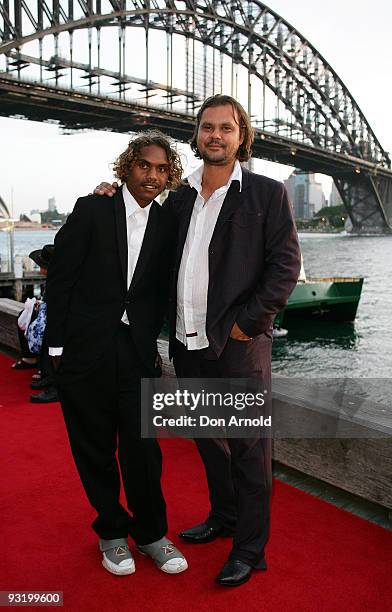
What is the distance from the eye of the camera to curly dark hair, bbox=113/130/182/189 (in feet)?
7.88

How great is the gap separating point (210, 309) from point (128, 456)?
647 mm

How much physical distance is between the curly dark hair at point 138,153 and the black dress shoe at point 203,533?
1.40 metres

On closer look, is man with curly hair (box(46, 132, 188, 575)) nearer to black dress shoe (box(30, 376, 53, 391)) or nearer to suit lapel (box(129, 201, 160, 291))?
suit lapel (box(129, 201, 160, 291))

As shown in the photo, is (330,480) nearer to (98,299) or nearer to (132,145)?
(98,299)

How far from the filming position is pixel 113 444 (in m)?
2.55

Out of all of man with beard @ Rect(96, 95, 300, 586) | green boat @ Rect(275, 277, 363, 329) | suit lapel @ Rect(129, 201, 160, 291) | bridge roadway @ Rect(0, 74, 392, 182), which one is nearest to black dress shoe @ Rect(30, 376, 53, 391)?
man with beard @ Rect(96, 95, 300, 586)

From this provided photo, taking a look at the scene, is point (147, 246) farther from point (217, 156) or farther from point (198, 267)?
point (217, 156)

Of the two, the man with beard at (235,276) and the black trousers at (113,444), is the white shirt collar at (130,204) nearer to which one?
the man with beard at (235,276)

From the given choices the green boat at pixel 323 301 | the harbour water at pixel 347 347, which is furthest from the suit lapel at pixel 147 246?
the green boat at pixel 323 301

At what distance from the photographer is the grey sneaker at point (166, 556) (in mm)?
2436

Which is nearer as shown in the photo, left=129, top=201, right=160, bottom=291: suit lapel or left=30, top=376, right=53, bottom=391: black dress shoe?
left=129, top=201, right=160, bottom=291: suit lapel

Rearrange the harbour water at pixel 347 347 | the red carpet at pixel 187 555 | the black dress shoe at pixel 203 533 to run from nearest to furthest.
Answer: the red carpet at pixel 187 555 < the black dress shoe at pixel 203 533 < the harbour water at pixel 347 347

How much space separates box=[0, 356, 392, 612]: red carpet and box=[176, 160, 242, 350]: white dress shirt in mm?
873

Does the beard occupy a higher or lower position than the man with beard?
higher
